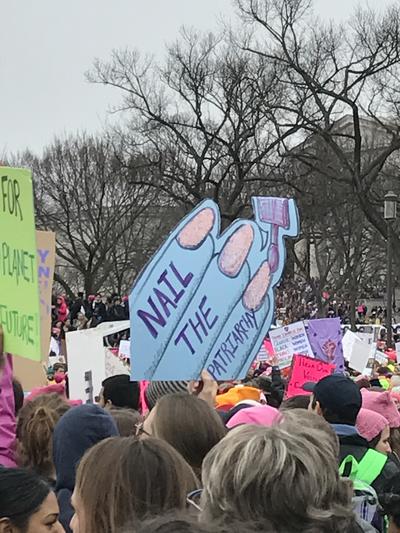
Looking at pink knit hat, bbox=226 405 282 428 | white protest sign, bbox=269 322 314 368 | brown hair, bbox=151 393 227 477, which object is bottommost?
white protest sign, bbox=269 322 314 368

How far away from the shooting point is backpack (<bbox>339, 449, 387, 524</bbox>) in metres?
2.97

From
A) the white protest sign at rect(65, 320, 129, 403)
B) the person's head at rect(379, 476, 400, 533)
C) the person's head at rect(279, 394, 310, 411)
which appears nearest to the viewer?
the person's head at rect(379, 476, 400, 533)

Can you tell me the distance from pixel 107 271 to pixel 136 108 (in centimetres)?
1202

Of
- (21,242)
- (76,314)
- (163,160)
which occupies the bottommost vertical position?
(76,314)

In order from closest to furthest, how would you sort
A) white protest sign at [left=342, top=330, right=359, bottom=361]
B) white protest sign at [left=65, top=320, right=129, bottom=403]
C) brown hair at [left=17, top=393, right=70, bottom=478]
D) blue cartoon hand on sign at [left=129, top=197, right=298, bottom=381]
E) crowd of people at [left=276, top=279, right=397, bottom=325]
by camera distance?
brown hair at [left=17, top=393, right=70, bottom=478]
blue cartoon hand on sign at [left=129, top=197, right=298, bottom=381]
white protest sign at [left=65, top=320, right=129, bottom=403]
white protest sign at [left=342, top=330, right=359, bottom=361]
crowd of people at [left=276, top=279, right=397, bottom=325]

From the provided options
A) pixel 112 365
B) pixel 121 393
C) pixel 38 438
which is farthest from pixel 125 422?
pixel 112 365

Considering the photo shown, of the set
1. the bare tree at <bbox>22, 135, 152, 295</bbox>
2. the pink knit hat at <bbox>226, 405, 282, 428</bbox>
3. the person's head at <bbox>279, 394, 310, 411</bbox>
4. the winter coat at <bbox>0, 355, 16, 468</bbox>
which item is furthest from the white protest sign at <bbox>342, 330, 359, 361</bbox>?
the bare tree at <bbox>22, 135, 152, 295</bbox>

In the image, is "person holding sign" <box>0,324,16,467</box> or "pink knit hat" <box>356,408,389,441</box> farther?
"pink knit hat" <box>356,408,389,441</box>

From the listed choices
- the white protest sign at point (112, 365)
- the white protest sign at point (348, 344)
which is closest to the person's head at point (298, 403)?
the white protest sign at point (112, 365)

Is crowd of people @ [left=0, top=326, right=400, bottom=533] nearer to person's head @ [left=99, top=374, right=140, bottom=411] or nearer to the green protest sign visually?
the green protest sign

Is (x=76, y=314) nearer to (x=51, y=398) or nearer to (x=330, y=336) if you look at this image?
(x=330, y=336)

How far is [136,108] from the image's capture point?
2703 centimetres

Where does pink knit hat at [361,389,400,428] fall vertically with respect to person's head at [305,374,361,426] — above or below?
below

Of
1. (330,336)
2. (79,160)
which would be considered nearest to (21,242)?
(330,336)
